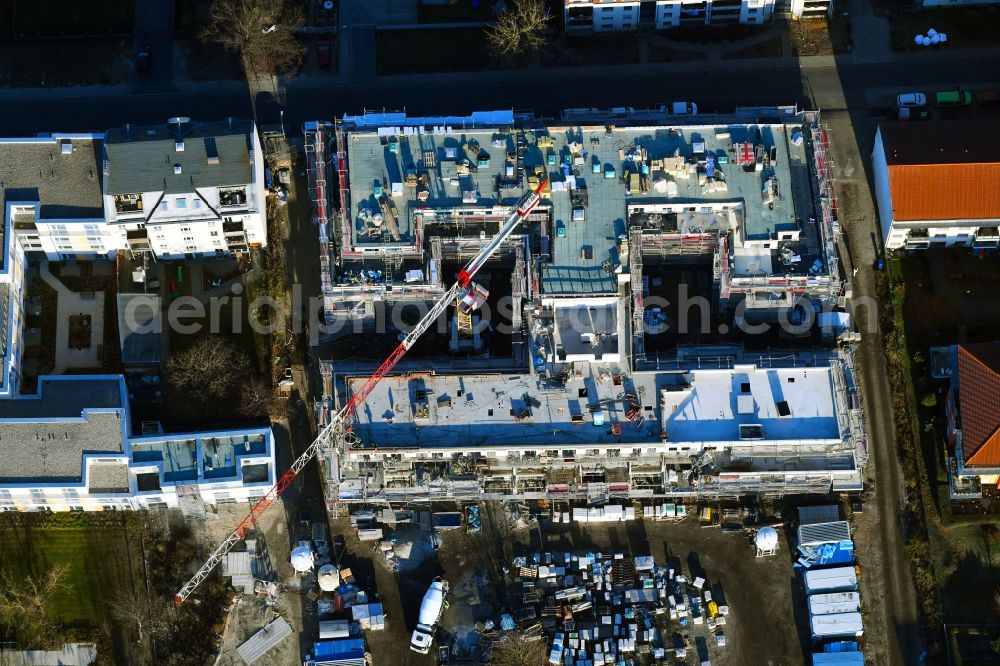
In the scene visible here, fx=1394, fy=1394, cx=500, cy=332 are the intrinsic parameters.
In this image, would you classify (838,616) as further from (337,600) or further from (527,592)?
(337,600)

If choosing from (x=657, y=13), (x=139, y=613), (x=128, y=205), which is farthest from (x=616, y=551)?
(x=128, y=205)

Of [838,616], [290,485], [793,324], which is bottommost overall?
[838,616]

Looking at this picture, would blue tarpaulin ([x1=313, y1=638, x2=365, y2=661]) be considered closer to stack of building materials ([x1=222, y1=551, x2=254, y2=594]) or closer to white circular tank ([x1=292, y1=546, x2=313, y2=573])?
white circular tank ([x1=292, y1=546, x2=313, y2=573])

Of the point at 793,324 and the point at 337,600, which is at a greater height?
the point at 793,324

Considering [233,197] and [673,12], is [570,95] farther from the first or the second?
[233,197]

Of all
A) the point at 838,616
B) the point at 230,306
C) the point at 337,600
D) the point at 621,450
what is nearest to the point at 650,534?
the point at 621,450
